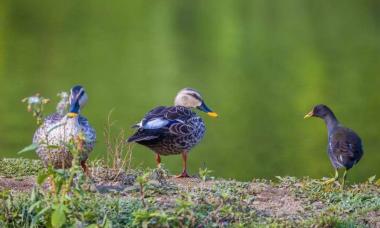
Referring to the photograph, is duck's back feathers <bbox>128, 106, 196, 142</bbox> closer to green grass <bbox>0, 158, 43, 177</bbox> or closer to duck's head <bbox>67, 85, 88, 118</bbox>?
green grass <bbox>0, 158, 43, 177</bbox>

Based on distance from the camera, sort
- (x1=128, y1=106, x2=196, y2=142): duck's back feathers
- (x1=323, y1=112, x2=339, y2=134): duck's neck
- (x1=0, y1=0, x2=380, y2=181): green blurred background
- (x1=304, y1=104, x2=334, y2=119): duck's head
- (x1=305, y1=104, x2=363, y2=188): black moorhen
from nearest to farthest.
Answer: (x1=305, y1=104, x2=363, y2=188): black moorhen < (x1=128, y1=106, x2=196, y2=142): duck's back feathers < (x1=323, y1=112, x2=339, y2=134): duck's neck < (x1=304, y1=104, x2=334, y2=119): duck's head < (x1=0, y1=0, x2=380, y2=181): green blurred background

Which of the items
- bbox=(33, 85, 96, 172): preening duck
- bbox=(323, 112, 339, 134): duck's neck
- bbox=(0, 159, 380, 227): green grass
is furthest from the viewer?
bbox=(323, 112, 339, 134): duck's neck

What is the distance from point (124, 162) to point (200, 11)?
3147 cm

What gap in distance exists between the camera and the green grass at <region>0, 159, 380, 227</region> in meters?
6.17

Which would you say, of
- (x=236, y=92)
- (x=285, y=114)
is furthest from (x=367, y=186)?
(x=236, y=92)

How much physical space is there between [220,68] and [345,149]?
724 inches

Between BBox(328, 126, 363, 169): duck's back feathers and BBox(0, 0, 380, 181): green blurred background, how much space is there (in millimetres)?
5209

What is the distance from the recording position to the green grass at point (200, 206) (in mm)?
6172

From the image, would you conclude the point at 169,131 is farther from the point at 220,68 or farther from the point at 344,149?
the point at 220,68

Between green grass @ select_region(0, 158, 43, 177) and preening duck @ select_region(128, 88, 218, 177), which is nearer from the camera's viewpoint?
green grass @ select_region(0, 158, 43, 177)

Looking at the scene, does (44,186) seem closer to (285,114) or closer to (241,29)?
(285,114)

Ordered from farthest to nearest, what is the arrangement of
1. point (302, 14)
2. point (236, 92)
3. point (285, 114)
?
point (302, 14)
point (236, 92)
point (285, 114)

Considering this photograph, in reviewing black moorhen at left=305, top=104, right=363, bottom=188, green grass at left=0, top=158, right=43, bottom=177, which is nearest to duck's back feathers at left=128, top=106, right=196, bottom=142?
green grass at left=0, top=158, right=43, bottom=177

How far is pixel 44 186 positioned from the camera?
24.8ft
